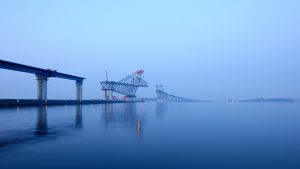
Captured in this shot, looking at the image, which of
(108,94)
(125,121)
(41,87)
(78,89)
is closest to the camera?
(125,121)

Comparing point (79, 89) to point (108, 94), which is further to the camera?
point (108, 94)

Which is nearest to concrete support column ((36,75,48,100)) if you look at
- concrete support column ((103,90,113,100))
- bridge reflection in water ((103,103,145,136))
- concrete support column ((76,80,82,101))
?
concrete support column ((76,80,82,101))

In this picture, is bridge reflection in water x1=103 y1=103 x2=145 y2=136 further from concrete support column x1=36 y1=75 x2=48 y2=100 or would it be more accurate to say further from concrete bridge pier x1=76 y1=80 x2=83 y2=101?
concrete bridge pier x1=76 y1=80 x2=83 y2=101

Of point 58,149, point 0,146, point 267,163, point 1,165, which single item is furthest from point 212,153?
point 0,146

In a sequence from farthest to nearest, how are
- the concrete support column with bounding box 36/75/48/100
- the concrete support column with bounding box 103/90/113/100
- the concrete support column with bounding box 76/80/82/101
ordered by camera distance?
the concrete support column with bounding box 103/90/113/100 → the concrete support column with bounding box 76/80/82/101 → the concrete support column with bounding box 36/75/48/100

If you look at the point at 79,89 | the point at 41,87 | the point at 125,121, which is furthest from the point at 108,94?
the point at 125,121

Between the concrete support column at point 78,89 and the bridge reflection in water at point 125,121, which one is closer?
the bridge reflection in water at point 125,121

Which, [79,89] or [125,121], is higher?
[79,89]

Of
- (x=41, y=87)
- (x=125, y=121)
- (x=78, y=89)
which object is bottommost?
(x=125, y=121)

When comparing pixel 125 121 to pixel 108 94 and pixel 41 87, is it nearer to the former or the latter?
pixel 41 87

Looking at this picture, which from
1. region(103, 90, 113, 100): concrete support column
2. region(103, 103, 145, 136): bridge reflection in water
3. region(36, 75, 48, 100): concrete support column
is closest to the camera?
region(103, 103, 145, 136): bridge reflection in water

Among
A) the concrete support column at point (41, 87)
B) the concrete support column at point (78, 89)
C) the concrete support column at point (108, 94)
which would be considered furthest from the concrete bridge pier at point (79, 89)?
the concrete support column at point (108, 94)

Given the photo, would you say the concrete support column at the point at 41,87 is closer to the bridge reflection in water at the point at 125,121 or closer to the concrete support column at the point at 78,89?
the concrete support column at the point at 78,89

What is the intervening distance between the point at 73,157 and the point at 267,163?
763cm
